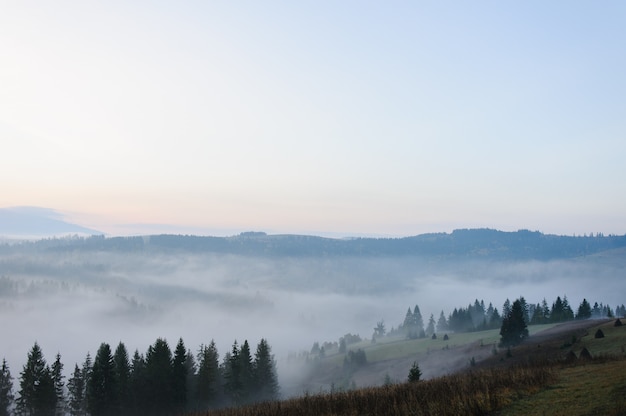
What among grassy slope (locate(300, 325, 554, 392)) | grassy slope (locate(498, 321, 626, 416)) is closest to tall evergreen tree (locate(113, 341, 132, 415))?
grassy slope (locate(498, 321, 626, 416))

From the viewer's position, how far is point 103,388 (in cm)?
5538

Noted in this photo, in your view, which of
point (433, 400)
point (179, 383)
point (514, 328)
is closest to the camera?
point (433, 400)

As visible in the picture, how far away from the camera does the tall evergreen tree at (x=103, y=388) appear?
54.7m

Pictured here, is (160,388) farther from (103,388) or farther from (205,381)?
(103,388)

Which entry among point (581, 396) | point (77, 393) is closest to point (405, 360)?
point (77, 393)

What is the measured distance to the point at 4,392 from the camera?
57.9 m

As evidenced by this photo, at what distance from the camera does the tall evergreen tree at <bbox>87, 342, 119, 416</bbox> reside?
54.7 meters

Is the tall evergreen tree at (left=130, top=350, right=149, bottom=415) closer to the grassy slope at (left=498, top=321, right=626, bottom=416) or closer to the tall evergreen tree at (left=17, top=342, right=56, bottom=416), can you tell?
the tall evergreen tree at (left=17, top=342, right=56, bottom=416)

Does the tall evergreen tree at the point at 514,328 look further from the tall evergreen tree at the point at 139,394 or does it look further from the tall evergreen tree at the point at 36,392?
the tall evergreen tree at the point at 36,392

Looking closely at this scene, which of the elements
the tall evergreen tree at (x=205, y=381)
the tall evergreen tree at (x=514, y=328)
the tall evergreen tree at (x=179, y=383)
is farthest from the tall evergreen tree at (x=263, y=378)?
the tall evergreen tree at (x=514, y=328)

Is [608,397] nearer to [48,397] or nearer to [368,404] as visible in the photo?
[368,404]

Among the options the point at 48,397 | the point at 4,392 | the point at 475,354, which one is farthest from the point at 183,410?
the point at 475,354

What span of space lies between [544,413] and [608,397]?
2844mm

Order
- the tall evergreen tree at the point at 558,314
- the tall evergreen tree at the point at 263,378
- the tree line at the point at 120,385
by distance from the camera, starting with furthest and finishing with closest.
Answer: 1. the tall evergreen tree at the point at 558,314
2. the tall evergreen tree at the point at 263,378
3. the tree line at the point at 120,385
